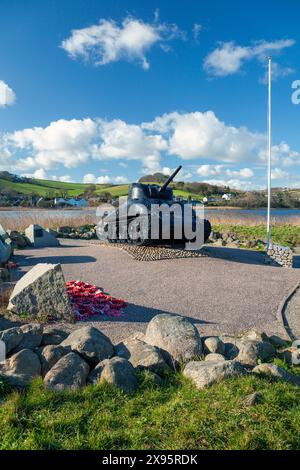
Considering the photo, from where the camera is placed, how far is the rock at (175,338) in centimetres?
432

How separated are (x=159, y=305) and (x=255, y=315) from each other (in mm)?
1929

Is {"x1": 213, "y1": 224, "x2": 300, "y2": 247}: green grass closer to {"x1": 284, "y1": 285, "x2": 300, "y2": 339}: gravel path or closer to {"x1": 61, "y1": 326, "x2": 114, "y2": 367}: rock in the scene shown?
{"x1": 284, "y1": 285, "x2": 300, "y2": 339}: gravel path

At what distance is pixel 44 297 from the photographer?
21.4ft

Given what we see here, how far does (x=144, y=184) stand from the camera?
Answer: 16812 mm

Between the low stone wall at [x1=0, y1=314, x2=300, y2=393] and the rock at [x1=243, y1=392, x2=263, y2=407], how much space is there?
385 mm

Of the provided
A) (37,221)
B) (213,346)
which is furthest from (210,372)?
(37,221)

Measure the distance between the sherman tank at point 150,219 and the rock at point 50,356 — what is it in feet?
33.0

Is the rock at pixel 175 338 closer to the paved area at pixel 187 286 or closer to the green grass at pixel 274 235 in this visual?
the paved area at pixel 187 286

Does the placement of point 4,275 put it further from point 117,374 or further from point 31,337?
point 117,374

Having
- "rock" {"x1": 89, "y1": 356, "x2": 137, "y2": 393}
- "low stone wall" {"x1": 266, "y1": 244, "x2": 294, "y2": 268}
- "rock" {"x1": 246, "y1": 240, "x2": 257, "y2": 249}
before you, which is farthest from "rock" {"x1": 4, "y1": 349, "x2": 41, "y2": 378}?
"rock" {"x1": 246, "y1": 240, "x2": 257, "y2": 249}

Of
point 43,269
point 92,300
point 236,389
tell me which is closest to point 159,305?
point 92,300

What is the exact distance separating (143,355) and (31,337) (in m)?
1.50

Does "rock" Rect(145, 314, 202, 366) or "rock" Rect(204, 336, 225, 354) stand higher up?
"rock" Rect(145, 314, 202, 366)

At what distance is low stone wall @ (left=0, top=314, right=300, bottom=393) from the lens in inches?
142
